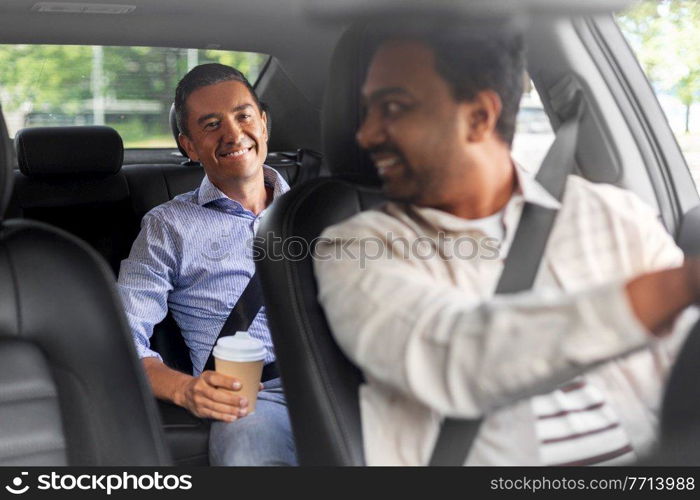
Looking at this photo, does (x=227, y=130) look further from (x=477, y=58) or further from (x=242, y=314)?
(x=477, y=58)

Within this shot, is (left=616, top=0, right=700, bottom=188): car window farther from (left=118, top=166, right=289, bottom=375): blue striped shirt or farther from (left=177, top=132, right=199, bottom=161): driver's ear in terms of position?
(left=177, top=132, right=199, bottom=161): driver's ear

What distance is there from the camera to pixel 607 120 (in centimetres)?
141

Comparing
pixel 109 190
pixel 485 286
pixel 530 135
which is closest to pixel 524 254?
pixel 485 286

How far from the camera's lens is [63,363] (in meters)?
1.42

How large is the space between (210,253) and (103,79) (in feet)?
1.16

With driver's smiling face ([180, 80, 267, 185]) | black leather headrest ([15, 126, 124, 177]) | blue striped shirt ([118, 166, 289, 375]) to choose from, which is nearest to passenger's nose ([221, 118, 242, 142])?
driver's smiling face ([180, 80, 267, 185])

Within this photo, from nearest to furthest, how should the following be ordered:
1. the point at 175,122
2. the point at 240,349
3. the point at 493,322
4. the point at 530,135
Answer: the point at 493,322 → the point at 530,135 → the point at 240,349 → the point at 175,122

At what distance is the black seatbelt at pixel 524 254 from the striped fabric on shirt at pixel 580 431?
9cm

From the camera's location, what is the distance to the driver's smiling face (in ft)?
5.75

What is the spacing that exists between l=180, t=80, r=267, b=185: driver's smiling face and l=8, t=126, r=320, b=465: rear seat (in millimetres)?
65

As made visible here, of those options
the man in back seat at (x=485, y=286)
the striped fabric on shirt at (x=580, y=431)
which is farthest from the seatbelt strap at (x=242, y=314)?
the striped fabric on shirt at (x=580, y=431)

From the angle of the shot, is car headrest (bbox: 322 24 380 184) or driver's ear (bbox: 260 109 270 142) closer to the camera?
car headrest (bbox: 322 24 380 184)
